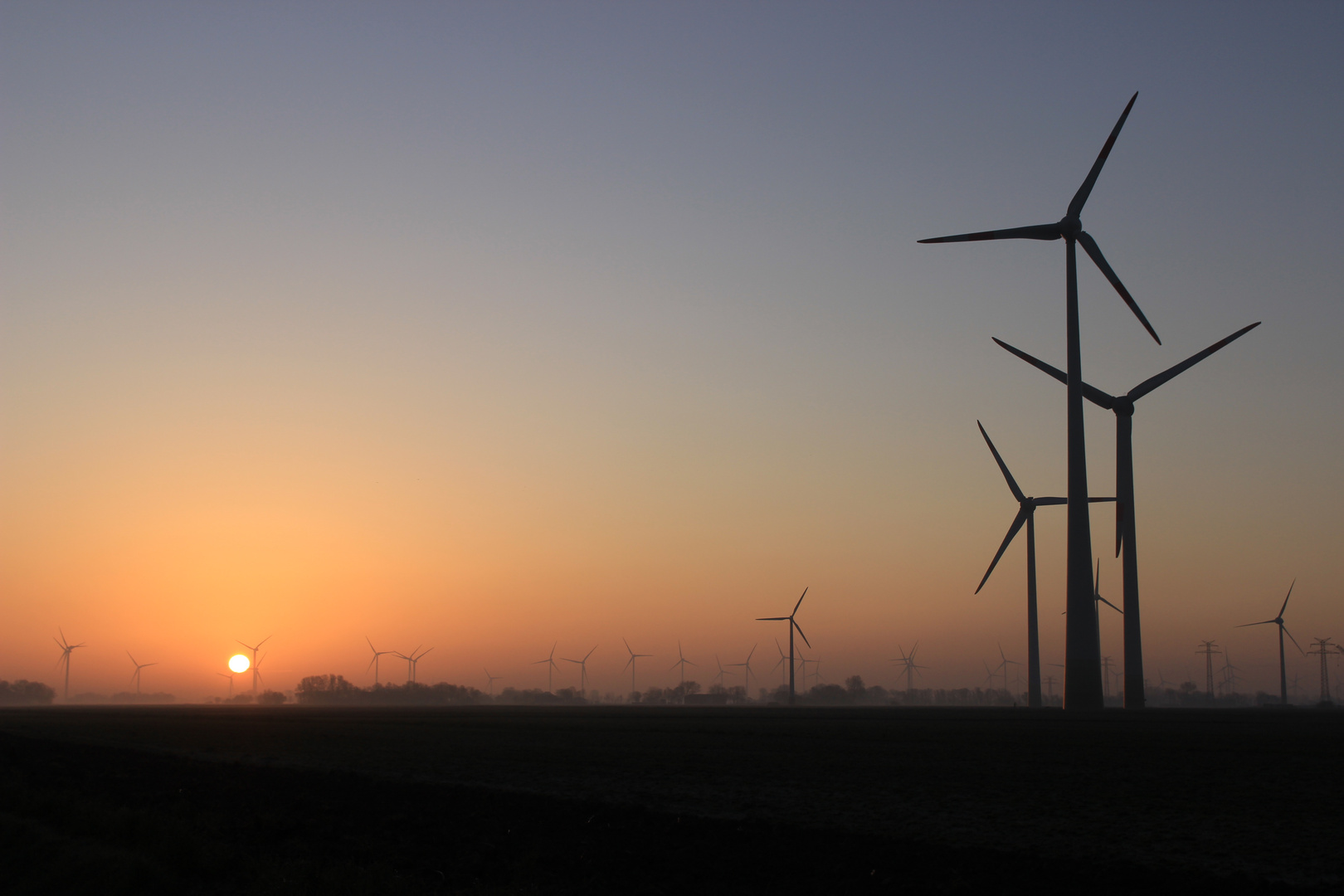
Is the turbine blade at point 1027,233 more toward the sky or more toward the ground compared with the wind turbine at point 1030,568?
more toward the sky

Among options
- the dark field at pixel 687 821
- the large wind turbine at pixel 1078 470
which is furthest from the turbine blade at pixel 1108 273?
the dark field at pixel 687 821

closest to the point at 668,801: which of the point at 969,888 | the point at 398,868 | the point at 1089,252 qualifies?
the point at 398,868

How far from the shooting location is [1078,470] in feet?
282

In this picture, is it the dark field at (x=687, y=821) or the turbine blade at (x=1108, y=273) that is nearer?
the dark field at (x=687, y=821)

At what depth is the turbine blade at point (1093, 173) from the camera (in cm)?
8462

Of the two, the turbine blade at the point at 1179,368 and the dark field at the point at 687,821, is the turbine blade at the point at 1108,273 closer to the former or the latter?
the turbine blade at the point at 1179,368

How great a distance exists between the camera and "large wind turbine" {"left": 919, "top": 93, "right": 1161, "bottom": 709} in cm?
8438

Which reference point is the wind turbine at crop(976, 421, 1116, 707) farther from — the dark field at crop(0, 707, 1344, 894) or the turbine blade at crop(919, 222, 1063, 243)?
the dark field at crop(0, 707, 1344, 894)

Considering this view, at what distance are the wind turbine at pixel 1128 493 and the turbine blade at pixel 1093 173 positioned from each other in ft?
48.4

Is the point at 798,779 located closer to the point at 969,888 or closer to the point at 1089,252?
the point at 969,888

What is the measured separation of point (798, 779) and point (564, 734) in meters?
33.0

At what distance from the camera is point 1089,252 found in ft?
295

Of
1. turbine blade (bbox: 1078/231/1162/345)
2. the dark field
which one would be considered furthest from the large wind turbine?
the dark field

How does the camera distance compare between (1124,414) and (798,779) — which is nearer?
(798,779)
